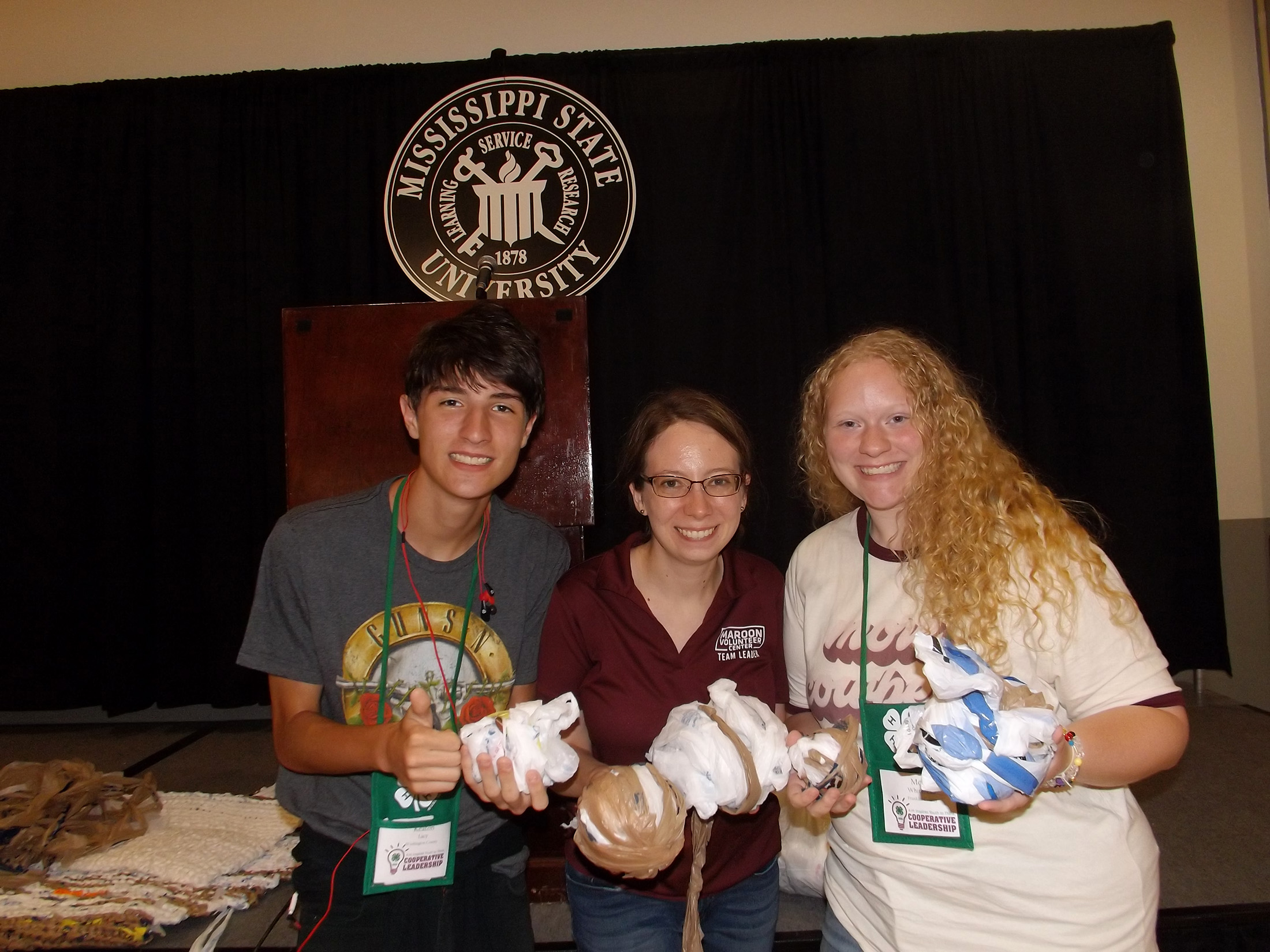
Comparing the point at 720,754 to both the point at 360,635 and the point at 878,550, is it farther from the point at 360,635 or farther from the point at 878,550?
the point at 360,635

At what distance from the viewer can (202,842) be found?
236 cm

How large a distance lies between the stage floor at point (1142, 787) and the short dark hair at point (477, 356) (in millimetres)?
1406

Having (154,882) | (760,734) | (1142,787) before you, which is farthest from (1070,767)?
(154,882)

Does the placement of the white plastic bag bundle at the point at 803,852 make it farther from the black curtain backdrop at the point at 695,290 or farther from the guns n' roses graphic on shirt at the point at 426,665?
the black curtain backdrop at the point at 695,290

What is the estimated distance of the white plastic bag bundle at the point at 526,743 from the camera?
1122mm

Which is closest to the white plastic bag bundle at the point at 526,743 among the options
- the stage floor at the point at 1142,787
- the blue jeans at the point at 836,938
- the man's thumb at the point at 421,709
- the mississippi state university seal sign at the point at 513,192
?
the man's thumb at the point at 421,709

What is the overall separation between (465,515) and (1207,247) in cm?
422

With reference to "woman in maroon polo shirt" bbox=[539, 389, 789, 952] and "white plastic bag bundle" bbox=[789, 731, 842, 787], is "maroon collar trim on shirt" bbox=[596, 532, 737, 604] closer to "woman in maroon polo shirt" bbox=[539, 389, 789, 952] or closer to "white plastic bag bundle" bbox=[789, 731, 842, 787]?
"woman in maroon polo shirt" bbox=[539, 389, 789, 952]

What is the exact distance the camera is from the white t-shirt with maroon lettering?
3.72 ft

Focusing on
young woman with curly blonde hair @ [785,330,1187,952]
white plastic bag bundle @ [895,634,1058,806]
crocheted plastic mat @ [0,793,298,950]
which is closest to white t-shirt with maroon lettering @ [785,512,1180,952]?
young woman with curly blonde hair @ [785,330,1187,952]

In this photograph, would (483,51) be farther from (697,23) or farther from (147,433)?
(147,433)

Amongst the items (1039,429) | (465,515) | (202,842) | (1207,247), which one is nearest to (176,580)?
(202,842)

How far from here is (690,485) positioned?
4.78ft

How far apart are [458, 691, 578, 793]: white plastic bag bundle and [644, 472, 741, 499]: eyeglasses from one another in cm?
49
